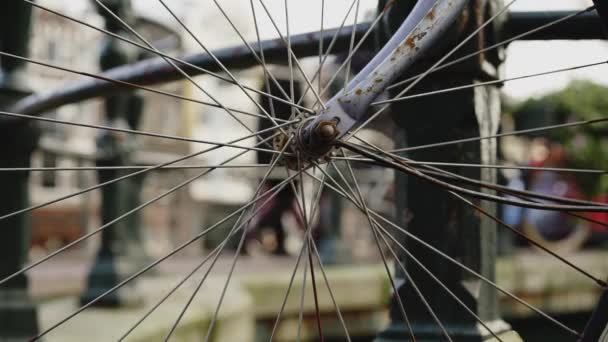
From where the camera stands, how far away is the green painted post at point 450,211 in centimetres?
132

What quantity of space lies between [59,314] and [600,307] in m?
1.55

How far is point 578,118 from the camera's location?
665cm

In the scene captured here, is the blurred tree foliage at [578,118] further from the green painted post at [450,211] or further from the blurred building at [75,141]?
the green painted post at [450,211]

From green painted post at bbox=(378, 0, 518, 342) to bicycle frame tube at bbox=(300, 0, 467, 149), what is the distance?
0.27 m

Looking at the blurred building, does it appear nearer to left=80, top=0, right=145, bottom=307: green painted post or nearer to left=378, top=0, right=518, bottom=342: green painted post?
left=80, top=0, right=145, bottom=307: green painted post

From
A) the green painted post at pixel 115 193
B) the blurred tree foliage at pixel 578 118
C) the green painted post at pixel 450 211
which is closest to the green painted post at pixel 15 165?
the green painted post at pixel 115 193

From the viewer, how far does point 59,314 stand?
2195 mm

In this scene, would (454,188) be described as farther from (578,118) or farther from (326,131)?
(578,118)

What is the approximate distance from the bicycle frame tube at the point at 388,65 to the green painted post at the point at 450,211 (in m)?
0.27

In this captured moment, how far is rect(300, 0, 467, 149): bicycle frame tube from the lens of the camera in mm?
984

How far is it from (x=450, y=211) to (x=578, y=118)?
18.7ft

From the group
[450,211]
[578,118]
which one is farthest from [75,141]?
[450,211]

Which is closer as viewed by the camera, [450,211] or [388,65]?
[388,65]

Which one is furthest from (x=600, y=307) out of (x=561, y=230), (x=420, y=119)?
(x=561, y=230)
